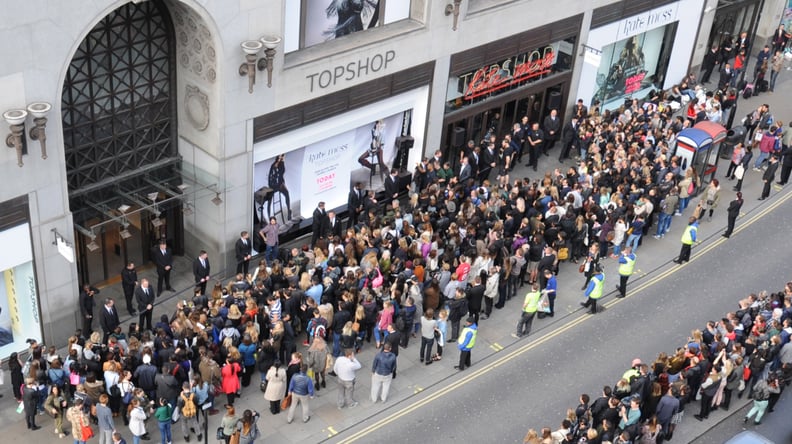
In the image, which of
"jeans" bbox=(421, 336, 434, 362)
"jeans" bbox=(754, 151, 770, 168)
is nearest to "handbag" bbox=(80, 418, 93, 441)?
"jeans" bbox=(421, 336, 434, 362)

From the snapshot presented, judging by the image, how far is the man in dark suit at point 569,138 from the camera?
33.9m

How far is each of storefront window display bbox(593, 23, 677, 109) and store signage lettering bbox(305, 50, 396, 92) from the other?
11.8 meters

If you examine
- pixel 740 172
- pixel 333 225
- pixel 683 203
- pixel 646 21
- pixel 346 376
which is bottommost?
pixel 683 203

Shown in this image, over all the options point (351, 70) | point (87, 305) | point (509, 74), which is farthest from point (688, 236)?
point (87, 305)

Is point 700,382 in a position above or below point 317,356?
below

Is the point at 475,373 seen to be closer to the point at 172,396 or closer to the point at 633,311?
the point at 633,311

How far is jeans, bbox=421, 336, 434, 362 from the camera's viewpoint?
23.6m

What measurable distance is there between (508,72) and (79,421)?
1875 centimetres

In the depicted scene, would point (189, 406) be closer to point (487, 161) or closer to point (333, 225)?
point (333, 225)

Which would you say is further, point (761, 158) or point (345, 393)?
point (761, 158)

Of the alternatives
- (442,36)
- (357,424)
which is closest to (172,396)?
(357,424)

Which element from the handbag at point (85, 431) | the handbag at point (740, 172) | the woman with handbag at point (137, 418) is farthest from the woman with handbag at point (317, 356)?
the handbag at point (740, 172)

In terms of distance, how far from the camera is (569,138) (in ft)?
111

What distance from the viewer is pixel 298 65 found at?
2569cm
